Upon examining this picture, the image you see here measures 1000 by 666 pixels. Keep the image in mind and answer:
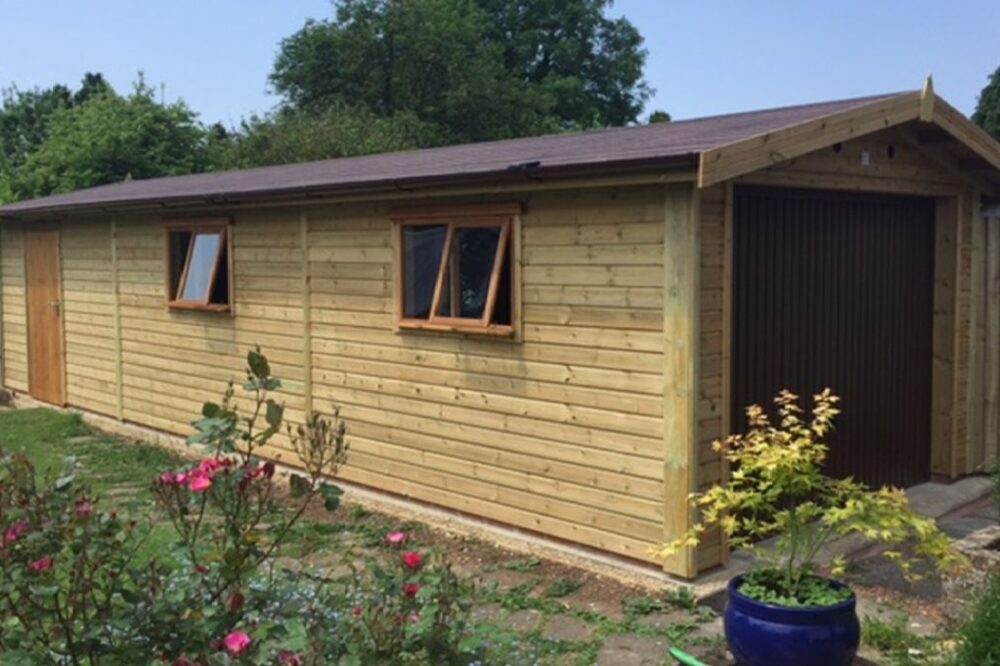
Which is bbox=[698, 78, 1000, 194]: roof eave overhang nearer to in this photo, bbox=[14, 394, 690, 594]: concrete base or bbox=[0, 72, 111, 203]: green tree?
bbox=[14, 394, 690, 594]: concrete base

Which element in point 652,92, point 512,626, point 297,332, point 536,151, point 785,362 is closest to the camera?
point 512,626

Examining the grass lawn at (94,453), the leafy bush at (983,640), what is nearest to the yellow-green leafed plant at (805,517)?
the leafy bush at (983,640)

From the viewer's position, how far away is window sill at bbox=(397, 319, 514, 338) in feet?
21.6

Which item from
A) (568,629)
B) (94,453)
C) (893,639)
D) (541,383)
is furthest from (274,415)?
(94,453)

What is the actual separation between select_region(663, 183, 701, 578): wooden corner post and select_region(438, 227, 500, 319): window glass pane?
1.44 m

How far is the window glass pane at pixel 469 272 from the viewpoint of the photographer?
6750 mm

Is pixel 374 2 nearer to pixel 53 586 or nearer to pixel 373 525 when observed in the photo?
pixel 373 525


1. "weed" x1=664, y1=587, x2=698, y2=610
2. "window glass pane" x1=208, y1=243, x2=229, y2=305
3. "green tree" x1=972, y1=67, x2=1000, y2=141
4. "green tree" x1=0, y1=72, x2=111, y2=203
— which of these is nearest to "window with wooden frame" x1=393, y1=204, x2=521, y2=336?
"weed" x1=664, y1=587, x2=698, y2=610

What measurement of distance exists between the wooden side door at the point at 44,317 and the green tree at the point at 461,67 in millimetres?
23067

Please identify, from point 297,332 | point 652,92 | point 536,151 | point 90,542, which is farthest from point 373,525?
point 652,92

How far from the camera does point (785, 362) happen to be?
6.74 meters

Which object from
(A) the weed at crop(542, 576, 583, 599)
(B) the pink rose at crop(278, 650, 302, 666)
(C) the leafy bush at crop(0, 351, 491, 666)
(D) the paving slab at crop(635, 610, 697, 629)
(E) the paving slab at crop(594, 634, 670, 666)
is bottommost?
(E) the paving slab at crop(594, 634, 670, 666)

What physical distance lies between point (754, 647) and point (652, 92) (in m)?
43.3

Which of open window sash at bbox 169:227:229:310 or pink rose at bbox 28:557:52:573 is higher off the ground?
open window sash at bbox 169:227:229:310
